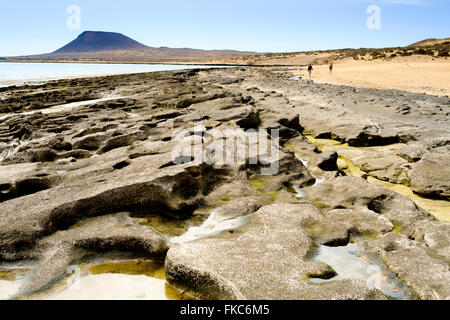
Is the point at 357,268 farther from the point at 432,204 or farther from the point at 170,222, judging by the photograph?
the point at 432,204

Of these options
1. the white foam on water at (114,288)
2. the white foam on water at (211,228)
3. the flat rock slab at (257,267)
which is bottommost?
the white foam on water at (114,288)

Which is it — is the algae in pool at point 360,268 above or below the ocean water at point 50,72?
below

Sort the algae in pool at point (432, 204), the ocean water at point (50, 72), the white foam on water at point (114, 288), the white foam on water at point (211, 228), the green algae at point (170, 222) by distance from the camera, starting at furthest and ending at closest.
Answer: the ocean water at point (50, 72), the algae in pool at point (432, 204), the green algae at point (170, 222), the white foam on water at point (211, 228), the white foam on water at point (114, 288)

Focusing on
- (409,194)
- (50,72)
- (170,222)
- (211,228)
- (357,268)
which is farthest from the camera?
(50,72)

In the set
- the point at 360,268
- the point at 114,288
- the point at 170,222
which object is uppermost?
the point at 170,222

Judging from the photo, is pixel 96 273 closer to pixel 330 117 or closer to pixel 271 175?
pixel 271 175

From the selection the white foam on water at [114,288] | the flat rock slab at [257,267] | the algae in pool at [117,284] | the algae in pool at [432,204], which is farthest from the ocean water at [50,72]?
the algae in pool at [432,204]

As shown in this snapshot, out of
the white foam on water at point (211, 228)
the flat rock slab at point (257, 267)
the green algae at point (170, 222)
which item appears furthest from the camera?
the green algae at point (170, 222)

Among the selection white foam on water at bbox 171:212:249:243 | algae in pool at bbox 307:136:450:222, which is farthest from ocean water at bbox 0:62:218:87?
white foam on water at bbox 171:212:249:243

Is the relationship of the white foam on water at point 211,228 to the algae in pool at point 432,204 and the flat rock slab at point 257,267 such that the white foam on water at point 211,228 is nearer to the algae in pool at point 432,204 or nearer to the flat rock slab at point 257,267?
the flat rock slab at point 257,267

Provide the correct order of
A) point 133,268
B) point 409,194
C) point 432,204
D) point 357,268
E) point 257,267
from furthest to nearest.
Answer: point 409,194
point 432,204
point 133,268
point 357,268
point 257,267

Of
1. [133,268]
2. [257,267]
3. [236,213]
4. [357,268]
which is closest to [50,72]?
[236,213]

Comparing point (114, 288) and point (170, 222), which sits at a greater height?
point (170, 222)

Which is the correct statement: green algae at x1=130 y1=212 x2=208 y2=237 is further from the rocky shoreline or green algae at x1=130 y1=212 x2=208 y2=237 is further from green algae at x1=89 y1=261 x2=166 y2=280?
green algae at x1=89 y1=261 x2=166 y2=280
